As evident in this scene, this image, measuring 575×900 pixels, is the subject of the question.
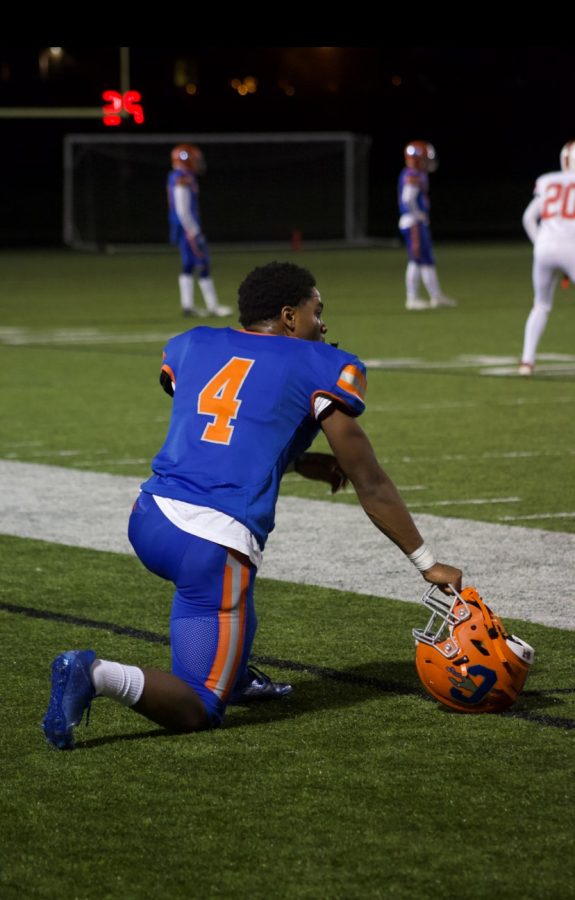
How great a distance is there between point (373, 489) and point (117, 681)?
0.86 meters

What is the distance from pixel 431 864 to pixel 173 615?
4.28ft

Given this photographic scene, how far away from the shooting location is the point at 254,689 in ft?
16.3

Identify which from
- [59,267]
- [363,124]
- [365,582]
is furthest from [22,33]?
[363,124]

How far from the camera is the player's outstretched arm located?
460 centimetres

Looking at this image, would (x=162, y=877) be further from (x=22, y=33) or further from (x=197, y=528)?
(x=22, y=33)

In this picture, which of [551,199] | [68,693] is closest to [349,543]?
[68,693]

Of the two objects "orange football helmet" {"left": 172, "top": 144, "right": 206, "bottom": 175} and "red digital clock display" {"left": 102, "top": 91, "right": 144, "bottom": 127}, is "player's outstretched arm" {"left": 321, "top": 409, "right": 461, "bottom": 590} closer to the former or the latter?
"orange football helmet" {"left": 172, "top": 144, "right": 206, "bottom": 175}

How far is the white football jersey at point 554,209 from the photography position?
13.2 meters

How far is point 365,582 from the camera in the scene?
21.8 ft

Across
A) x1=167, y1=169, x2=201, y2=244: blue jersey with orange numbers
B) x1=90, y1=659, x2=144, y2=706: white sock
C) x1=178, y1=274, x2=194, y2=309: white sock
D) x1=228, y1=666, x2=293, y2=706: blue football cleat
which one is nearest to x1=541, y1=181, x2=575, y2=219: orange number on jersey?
x1=167, y1=169, x2=201, y2=244: blue jersey with orange numbers

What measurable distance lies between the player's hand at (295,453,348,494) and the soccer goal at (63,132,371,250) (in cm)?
3627

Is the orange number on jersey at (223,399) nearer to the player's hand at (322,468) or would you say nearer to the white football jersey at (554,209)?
the player's hand at (322,468)

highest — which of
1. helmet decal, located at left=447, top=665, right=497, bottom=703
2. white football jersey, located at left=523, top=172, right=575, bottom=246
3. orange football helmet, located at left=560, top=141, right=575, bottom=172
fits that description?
orange football helmet, located at left=560, top=141, right=575, bottom=172

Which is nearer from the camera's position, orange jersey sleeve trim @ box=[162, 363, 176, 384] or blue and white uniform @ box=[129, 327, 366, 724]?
blue and white uniform @ box=[129, 327, 366, 724]
